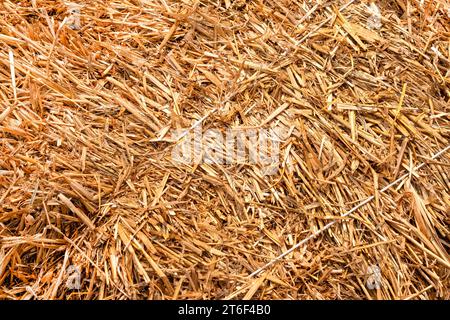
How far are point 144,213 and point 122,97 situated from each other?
0.51 m

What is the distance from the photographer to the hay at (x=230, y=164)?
1.91m

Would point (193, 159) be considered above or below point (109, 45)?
below

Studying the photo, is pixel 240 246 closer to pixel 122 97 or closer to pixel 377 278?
pixel 377 278

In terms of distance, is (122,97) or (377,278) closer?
(377,278)

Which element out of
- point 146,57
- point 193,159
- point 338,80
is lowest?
point 193,159

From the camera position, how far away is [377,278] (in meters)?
1.93

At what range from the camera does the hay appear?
6.25ft

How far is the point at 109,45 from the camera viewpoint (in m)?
2.30

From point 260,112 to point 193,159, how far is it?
1.09 ft

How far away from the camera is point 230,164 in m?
2.04
